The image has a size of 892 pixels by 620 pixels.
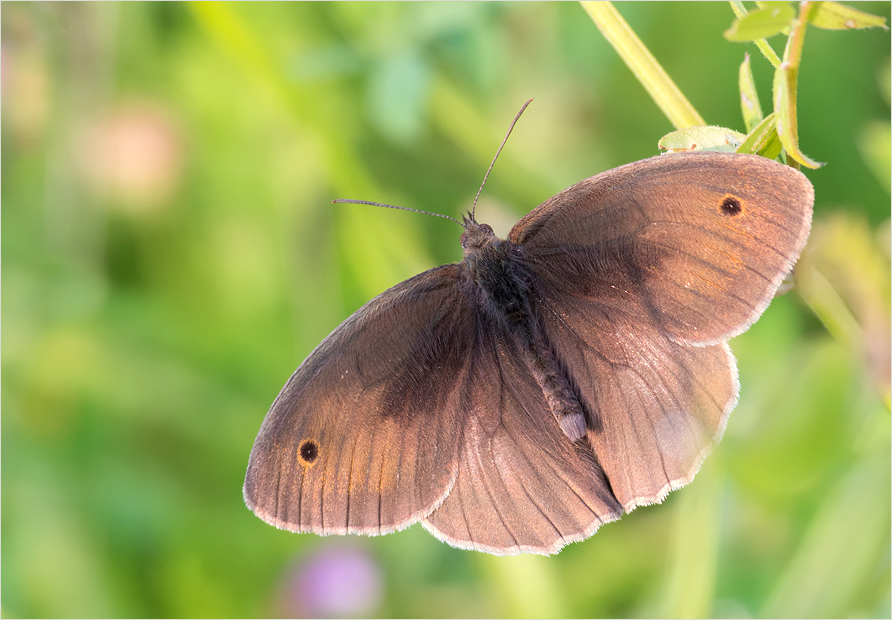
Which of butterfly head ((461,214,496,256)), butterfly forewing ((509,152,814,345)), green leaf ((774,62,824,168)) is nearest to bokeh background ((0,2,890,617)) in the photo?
butterfly head ((461,214,496,256))

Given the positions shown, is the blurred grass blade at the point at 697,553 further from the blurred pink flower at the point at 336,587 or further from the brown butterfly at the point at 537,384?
the blurred pink flower at the point at 336,587

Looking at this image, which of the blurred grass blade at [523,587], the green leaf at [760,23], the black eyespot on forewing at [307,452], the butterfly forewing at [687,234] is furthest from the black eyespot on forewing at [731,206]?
the blurred grass blade at [523,587]

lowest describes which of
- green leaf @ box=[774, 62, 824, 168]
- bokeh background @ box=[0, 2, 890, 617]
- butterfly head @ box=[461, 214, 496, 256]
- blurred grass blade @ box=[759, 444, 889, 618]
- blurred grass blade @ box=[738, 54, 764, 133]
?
blurred grass blade @ box=[759, 444, 889, 618]

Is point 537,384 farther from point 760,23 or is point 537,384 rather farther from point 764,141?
point 760,23

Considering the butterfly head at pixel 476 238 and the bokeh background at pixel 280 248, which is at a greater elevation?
the bokeh background at pixel 280 248

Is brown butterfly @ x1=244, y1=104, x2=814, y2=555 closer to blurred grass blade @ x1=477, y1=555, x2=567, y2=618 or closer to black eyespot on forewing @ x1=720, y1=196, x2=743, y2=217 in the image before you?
black eyespot on forewing @ x1=720, y1=196, x2=743, y2=217
